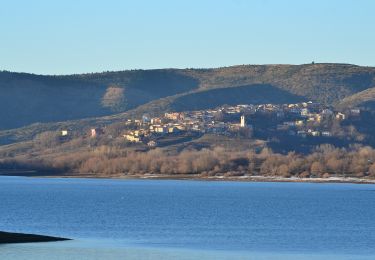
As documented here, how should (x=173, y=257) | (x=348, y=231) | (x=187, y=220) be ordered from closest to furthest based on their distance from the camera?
(x=173, y=257) → (x=348, y=231) → (x=187, y=220)

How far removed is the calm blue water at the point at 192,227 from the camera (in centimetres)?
6931

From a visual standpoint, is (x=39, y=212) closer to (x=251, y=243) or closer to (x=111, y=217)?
(x=111, y=217)

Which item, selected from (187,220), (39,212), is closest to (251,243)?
(187,220)

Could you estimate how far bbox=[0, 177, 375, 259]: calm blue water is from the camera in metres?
69.3

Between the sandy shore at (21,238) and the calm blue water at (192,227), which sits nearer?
the calm blue water at (192,227)

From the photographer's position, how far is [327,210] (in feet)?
385

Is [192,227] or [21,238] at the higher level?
[21,238]

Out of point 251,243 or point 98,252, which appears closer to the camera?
point 98,252

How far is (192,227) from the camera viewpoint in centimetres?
8888

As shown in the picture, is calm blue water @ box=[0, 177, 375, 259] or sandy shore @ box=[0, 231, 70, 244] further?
sandy shore @ box=[0, 231, 70, 244]

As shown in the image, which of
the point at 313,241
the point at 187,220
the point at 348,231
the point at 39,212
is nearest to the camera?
the point at 313,241

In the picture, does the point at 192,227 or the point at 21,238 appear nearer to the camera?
the point at 21,238

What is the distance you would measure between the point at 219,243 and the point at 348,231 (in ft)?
47.7

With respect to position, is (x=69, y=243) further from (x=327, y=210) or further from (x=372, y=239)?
(x=327, y=210)
